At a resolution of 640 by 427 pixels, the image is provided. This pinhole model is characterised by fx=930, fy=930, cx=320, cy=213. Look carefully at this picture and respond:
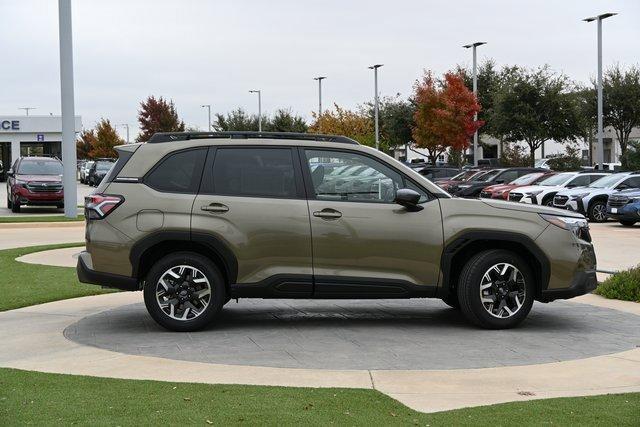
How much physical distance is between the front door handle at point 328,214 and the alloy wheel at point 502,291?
1.58 meters

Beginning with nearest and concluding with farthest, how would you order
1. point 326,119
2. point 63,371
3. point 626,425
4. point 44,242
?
point 626,425, point 63,371, point 44,242, point 326,119

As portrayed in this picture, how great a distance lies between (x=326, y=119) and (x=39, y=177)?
4013cm

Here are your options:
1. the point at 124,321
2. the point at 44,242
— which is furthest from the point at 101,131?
the point at 124,321

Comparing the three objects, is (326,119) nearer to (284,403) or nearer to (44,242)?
(44,242)

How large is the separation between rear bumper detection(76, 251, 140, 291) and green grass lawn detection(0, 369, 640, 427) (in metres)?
2.20

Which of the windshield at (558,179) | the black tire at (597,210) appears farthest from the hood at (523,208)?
the windshield at (558,179)

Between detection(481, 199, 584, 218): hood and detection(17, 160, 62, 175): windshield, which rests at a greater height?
detection(17, 160, 62, 175): windshield

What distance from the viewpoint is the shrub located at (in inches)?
447

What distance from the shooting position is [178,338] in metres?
8.71

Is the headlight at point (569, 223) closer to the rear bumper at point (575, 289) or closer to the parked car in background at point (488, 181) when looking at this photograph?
the rear bumper at point (575, 289)

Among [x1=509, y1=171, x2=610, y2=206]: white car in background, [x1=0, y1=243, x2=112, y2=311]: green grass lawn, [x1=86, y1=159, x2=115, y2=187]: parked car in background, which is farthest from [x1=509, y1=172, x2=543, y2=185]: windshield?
[x1=86, y1=159, x2=115, y2=187]: parked car in background

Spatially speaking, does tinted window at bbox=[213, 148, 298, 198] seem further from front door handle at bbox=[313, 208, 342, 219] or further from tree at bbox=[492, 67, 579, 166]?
tree at bbox=[492, 67, 579, 166]

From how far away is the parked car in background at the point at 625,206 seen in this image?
2500cm

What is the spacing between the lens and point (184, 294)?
8906 millimetres
